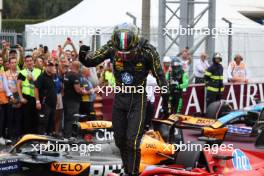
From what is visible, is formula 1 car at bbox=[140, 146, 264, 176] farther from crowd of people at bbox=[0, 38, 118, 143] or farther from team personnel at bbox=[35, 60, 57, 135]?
team personnel at bbox=[35, 60, 57, 135]

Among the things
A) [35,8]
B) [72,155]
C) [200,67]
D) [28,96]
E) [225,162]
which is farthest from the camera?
[35,8]

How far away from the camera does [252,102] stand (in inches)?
706

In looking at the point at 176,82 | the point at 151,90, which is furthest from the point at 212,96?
the point at 151,90

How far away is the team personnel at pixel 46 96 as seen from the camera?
509 inches

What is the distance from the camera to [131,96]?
24.6ft

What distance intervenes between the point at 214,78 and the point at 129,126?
9.26 meters

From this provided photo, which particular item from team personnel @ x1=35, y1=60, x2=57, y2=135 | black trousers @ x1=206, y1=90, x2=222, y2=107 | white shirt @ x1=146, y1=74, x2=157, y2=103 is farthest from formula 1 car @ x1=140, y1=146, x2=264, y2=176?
black trousers @ x1=206, y1=90, x2=222, y2=107

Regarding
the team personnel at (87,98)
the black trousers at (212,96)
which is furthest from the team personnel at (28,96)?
the black trousers at (212,96)

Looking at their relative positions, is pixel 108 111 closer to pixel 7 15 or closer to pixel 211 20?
pixel 211 20

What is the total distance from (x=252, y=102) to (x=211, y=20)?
87.0 inches

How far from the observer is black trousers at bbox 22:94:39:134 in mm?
12938

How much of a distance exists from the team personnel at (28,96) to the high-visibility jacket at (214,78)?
4.80 meters

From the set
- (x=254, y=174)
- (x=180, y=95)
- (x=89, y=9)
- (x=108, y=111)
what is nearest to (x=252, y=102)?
(x=180, y=95)

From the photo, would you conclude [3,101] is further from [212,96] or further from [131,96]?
[131,96]
